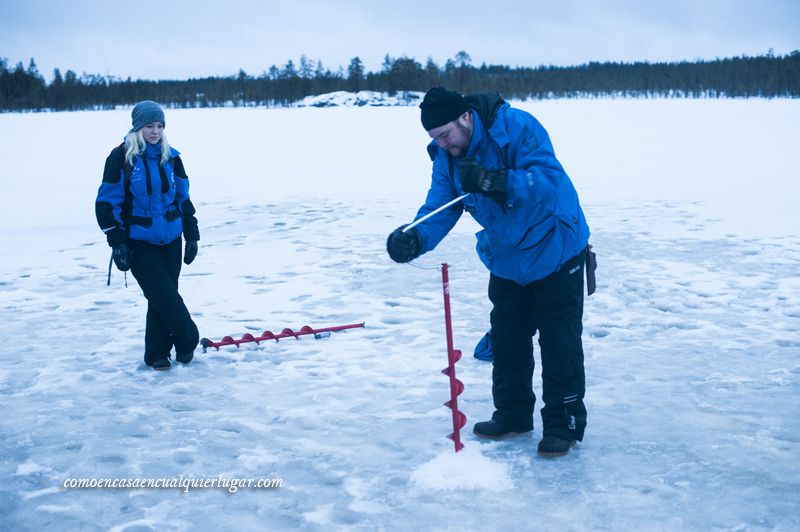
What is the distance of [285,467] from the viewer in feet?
12.2

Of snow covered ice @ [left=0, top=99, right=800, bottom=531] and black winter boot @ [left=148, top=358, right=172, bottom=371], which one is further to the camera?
black winter boot @ [left=148, top=358, right=172, bottom=371]

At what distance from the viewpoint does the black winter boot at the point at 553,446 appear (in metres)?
3.69

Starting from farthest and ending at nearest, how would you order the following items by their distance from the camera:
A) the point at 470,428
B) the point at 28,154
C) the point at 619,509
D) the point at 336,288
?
the point at 28,154
the point at 336,288
the point at 470,428
the point at 619,509

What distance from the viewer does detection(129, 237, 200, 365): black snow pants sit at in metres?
5.05

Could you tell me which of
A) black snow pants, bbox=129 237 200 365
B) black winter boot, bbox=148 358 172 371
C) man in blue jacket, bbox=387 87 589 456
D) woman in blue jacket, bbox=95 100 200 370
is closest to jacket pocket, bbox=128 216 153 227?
woman in blue jacket, bbox=95 100 200 370

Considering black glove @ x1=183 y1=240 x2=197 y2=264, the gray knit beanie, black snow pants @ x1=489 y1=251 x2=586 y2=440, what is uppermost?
the gray knit beanie

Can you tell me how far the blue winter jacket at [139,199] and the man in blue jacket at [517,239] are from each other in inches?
80.5

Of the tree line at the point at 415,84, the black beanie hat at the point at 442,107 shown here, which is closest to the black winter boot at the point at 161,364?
the black beanie hat at the point at 442,107

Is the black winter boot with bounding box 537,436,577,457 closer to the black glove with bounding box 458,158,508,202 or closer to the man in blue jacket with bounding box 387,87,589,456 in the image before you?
the man in blue jacket with bounding box 387,87,589,456

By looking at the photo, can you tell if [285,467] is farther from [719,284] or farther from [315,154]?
[315,154]

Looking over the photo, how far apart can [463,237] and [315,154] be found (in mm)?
12702

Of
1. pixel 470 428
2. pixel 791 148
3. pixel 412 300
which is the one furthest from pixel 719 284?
pixel 791 148

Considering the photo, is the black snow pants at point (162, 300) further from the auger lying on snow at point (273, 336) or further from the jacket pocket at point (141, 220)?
the auger lying on snow at point (273, 336)

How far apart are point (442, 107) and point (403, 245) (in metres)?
0.64
